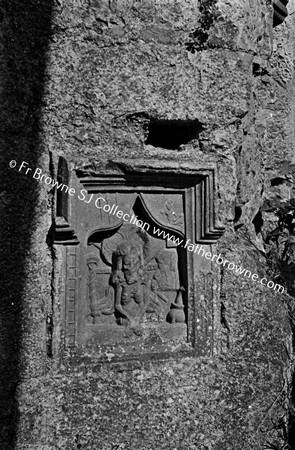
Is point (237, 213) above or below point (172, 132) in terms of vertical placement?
below

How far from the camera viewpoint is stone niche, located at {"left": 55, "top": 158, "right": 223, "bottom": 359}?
2912mm

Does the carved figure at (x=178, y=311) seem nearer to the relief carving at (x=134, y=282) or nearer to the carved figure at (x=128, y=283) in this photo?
the relief carving at (x=134, y=282)

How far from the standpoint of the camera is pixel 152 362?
2.96 m

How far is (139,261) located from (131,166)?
501 mm

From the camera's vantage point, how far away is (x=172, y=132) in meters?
3.18

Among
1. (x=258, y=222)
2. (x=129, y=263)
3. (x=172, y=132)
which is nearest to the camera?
(x=129, y=263)

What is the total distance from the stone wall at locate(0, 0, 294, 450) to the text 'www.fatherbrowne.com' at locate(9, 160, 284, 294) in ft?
0.10

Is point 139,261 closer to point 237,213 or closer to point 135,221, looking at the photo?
point 135,221

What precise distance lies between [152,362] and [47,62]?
158 cm

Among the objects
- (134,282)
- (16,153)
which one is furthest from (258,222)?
(16,153)

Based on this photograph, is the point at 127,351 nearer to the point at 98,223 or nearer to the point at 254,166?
the point at 98,223

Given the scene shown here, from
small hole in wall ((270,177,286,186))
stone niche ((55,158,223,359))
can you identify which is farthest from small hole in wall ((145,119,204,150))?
small hole in wall ((270,177,286,186))

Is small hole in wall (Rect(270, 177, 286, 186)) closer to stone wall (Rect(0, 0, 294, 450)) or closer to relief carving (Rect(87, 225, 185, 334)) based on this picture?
stone wall (Rect(0, 0, 294, 450))

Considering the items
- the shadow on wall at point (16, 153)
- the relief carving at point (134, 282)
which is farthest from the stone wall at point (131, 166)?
the relief carving at point (134, 282)
